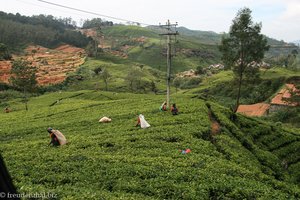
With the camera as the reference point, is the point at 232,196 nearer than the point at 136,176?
Yes

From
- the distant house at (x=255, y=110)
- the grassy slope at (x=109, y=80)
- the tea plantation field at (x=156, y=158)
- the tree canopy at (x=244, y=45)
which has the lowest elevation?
the distant house at (x=255, y=110)

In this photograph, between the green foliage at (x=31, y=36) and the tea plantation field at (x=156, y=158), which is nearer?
the tea plantation field at (x=156, y=158)

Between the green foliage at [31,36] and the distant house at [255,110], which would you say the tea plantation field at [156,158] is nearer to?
the distant house at [255,110]

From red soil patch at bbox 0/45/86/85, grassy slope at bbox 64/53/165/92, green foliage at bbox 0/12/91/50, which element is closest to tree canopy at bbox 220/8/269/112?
grassy slope at bbox 64/53/165/92

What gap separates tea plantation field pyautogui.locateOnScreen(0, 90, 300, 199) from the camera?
1698 cm

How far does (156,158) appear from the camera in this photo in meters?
21.2

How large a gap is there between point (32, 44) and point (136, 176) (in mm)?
165588

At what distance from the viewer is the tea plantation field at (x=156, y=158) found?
17.0 meters

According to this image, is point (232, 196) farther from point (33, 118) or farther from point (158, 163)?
point (33, 118)

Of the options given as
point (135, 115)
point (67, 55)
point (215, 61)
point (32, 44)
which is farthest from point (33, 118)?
point (215, 61)

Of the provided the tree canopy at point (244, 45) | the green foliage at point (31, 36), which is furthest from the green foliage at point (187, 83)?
the green foliage at point (31, 36)

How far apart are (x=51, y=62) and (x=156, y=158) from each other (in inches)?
4906

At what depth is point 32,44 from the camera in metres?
166

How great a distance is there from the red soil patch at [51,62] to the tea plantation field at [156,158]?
66127mm
